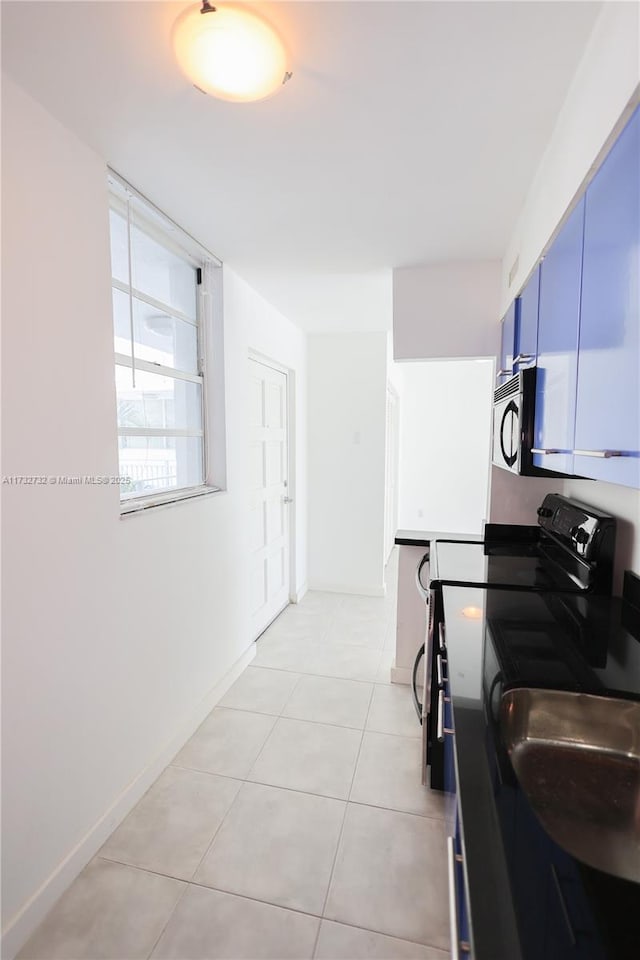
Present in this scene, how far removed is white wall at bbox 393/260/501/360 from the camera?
2543mm

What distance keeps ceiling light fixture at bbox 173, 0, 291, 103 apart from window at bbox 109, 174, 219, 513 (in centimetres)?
77

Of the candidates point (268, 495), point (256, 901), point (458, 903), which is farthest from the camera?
point (268, 495)

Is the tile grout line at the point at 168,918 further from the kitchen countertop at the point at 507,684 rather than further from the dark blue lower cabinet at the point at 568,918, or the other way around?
the dark blue lower cabinet at the point at 568,918

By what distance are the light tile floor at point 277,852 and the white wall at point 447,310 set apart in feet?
6.62

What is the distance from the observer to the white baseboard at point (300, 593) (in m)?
4.17

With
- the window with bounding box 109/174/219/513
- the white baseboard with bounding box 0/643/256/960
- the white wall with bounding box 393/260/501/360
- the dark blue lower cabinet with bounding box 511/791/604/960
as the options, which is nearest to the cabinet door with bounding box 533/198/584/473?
the dark blue lower cabinet with bounding box 511/791/604/960

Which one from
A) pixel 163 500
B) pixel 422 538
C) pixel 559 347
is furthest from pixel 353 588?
pixel 559 347

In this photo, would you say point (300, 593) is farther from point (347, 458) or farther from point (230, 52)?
point (230, 52)

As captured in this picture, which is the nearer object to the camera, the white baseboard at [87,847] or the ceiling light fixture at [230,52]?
the ceiling light fixture at [230,52]

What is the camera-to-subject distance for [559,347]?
4.10ft

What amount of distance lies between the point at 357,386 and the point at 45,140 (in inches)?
121

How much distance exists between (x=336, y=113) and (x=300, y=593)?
3625mm

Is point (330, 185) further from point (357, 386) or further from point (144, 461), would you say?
point (357, 386)

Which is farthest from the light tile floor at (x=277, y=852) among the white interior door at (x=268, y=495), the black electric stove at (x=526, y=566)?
the white interior door at (x=268, y=495)
